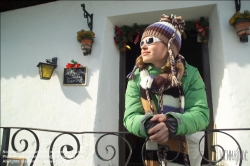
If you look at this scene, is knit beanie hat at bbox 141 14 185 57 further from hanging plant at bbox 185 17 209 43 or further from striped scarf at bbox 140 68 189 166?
hanging plant at bbox 185 17 209 43

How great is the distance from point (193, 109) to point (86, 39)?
2.06 m

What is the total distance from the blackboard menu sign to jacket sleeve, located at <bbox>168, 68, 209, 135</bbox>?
73.7 inches

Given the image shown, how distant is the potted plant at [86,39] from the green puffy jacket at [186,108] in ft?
5.43

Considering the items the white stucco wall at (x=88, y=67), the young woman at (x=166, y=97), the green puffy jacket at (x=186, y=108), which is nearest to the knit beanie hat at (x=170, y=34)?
the young woman at (x=166, y=97)

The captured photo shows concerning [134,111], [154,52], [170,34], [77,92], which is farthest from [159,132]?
[77,92]

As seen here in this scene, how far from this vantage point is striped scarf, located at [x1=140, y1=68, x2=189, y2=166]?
3.97 ft

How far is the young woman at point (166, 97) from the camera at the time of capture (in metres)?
1.11

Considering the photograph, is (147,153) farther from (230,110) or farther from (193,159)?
(230,110)

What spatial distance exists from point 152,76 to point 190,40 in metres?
2.54

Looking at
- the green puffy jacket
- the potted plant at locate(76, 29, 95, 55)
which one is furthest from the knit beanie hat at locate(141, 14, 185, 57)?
the potted plant at locate(76, 29, 95, 55)

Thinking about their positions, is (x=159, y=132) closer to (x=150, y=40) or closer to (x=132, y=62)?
(x=150, y=40)

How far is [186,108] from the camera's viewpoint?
1.24m

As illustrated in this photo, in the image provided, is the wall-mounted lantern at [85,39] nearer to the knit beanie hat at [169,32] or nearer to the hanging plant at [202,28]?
the hanging plant at [202,28]

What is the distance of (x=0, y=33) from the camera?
3.62 metres
